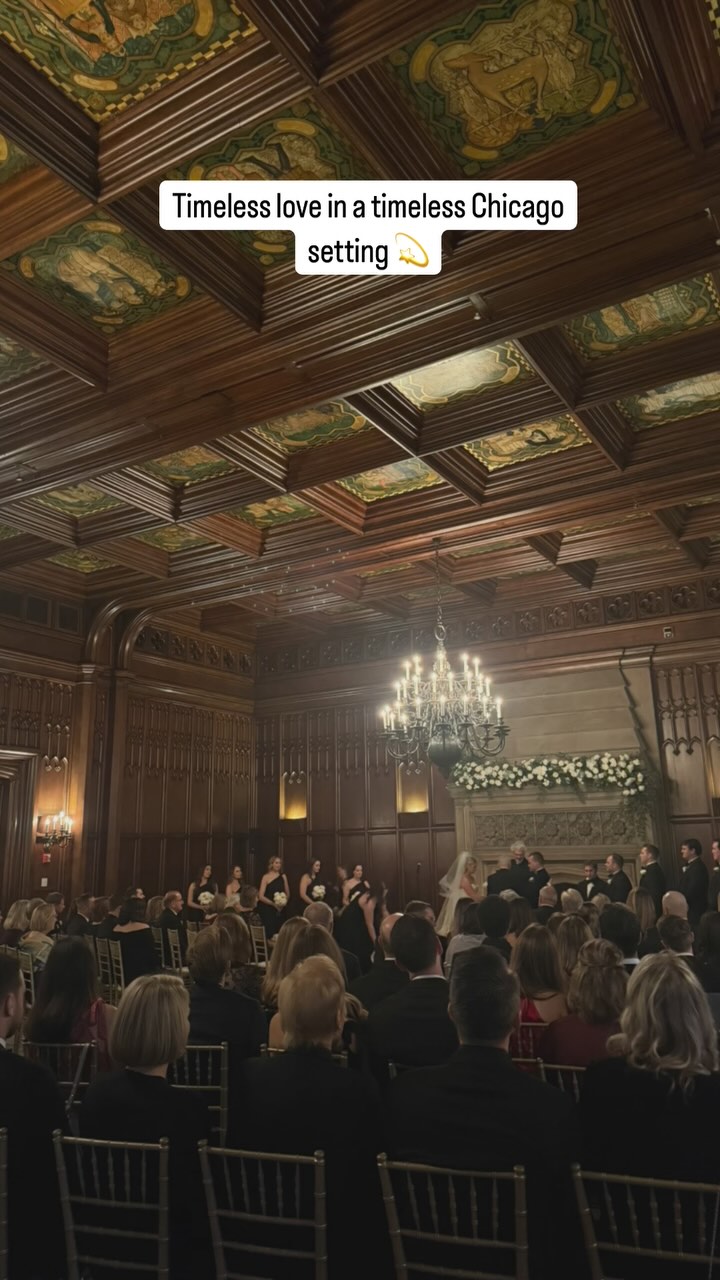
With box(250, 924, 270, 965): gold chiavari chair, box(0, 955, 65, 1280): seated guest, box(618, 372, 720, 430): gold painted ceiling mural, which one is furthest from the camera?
box(250, 924, 270, 965): gold chiavari chair

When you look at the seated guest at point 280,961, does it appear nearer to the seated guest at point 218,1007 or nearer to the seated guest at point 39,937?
the seated guest at point 218,1007

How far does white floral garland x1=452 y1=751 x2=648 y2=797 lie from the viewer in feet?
37.8

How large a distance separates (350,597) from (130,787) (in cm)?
425

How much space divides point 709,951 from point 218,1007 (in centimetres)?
290

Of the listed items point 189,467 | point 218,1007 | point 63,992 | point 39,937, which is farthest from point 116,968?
point 189,467

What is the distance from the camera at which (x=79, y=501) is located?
9352 mm

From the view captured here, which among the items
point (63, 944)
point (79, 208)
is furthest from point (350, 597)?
point (63, 944)

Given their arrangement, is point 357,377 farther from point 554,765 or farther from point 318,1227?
point 554,765

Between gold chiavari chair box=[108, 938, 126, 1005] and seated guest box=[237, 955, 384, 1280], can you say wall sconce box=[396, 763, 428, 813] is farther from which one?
seated guest box=[237, 955, 384, 1280]

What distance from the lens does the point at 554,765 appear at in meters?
12.0

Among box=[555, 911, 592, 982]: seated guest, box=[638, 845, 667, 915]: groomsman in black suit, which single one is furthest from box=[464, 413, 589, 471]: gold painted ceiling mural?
box=[555, 911, 592, 982]: seated guest

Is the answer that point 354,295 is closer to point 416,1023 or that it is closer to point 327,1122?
point 416,1023

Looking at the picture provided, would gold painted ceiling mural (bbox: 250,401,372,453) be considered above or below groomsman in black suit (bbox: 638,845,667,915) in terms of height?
above

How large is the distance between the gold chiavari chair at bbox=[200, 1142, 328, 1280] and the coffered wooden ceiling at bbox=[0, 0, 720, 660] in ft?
13.6
